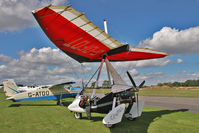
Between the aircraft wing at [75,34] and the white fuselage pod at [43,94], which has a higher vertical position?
the aircraft wing at [75,34]

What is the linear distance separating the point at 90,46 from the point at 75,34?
4.11 ft

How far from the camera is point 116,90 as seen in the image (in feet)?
20.0

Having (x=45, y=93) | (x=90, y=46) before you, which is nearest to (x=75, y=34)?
(x=90, y=46)

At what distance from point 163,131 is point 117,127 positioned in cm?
199

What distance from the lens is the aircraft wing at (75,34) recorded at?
4.39 meters

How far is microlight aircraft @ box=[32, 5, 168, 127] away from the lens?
15.0 feet

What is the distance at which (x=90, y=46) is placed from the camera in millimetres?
6883

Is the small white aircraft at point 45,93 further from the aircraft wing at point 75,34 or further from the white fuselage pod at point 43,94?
the aircraft wing at point 75,34

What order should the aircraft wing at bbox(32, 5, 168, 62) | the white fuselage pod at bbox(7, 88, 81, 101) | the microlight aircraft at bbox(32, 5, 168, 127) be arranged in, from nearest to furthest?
the aircraft wing at bbox(32, 5, 168, 62), the microlight aircraft at bbox(32, 5, 168, 127), the white fuselage pod at bbox(7, 88, 81, 101)

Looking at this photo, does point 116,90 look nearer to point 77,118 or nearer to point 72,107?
point 72,107

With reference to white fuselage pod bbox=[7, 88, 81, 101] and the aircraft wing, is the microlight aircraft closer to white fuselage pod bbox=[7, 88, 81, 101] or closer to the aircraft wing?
the aircraft wing

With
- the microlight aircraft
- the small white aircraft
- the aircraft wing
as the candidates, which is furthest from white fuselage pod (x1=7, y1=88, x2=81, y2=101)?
the aircraft wing

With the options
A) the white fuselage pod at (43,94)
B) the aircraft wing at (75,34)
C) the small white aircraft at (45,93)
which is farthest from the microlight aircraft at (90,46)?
the white fuselage pod at (43,94)

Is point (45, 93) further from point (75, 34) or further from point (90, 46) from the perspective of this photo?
point (75, 34)
